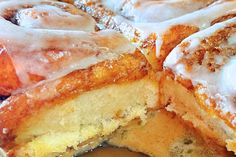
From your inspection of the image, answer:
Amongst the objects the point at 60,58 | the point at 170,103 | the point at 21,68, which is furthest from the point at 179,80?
the point at 21,68

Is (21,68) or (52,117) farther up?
(21,68)

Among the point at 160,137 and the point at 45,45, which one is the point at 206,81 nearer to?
the point at 160,137

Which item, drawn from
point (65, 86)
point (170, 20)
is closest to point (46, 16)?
point (65, 86)

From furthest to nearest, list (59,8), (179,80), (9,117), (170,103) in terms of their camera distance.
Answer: (59,8)
(170,103)
(179,80)
(9,117)

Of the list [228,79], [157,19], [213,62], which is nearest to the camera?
[228,79]

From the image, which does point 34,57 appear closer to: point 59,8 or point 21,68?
point 21,68

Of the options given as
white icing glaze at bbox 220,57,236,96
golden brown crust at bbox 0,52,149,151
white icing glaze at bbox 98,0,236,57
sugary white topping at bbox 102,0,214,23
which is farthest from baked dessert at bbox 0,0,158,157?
white icing glaze at bbox 220,57,236,96
